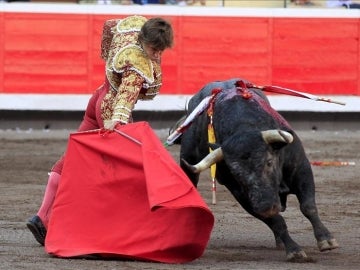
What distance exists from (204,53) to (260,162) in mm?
6993

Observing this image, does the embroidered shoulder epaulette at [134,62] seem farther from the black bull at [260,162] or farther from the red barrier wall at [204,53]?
the red barrier wall at [204,53]

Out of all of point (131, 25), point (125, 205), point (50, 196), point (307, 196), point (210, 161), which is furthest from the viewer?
point (50, 196)

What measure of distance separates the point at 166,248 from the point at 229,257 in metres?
0.36

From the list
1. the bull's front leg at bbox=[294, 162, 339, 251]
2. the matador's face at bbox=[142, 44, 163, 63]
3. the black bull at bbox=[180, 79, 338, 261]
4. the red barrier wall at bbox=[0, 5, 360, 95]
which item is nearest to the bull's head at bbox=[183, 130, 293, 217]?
the black bull at bbox=[180, 79, 338, 261]

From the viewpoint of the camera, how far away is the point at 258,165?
5000 mm

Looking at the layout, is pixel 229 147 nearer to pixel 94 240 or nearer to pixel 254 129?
pixel 254 129

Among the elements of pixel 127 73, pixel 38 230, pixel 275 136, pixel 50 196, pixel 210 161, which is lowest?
pixel 38 230

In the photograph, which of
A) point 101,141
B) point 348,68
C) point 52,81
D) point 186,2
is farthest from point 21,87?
point 101,141

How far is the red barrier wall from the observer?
11.8 meters

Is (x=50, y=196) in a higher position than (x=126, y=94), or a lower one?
lower

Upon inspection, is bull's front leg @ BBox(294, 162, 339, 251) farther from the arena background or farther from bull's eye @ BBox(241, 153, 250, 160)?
the arena background

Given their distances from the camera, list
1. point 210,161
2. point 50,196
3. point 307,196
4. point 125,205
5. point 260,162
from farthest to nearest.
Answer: point 50,196, point 307,196, point 125,205, point 210,161, point 260,162

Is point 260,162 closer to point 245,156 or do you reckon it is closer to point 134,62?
point 245,156

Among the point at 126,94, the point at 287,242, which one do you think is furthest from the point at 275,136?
the point at 126,94
